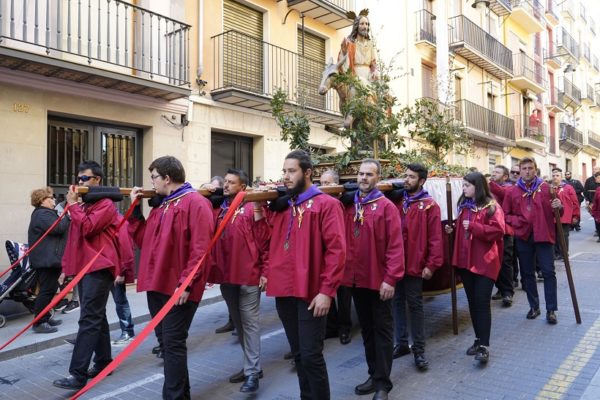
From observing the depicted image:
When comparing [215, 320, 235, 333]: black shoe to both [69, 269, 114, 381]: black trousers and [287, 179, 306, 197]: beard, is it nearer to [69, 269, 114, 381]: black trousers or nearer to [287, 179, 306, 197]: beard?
[69, 269, 114, 381]: black trousers

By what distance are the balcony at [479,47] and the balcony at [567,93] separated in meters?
11.1

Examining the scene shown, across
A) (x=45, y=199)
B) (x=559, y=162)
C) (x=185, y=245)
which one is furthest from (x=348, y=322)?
(x=559, y=162)

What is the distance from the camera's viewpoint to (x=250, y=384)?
176 inches

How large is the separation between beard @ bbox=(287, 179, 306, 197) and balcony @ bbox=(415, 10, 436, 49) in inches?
658

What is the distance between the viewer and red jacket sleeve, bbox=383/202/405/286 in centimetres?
402

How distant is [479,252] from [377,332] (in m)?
1.56

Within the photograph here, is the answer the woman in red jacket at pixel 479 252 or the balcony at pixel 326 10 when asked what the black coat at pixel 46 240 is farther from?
the balcony at pixel 326 10

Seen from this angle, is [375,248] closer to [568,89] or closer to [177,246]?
[177,246]

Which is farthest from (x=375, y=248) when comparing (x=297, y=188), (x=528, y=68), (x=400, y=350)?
(x=528, y=68)

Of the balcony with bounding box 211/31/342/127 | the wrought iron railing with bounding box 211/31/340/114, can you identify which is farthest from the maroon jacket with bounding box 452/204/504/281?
the wrought iron railing with bounding box 211/31/340/114

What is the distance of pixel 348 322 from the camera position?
6055mm

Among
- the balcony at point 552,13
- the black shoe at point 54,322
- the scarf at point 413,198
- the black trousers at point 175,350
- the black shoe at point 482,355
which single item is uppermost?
the balcony at point 552,13

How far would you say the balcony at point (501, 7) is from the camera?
2403 cm

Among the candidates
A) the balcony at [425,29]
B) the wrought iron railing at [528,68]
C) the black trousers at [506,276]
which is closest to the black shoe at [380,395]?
the black trousers at [506,276]
